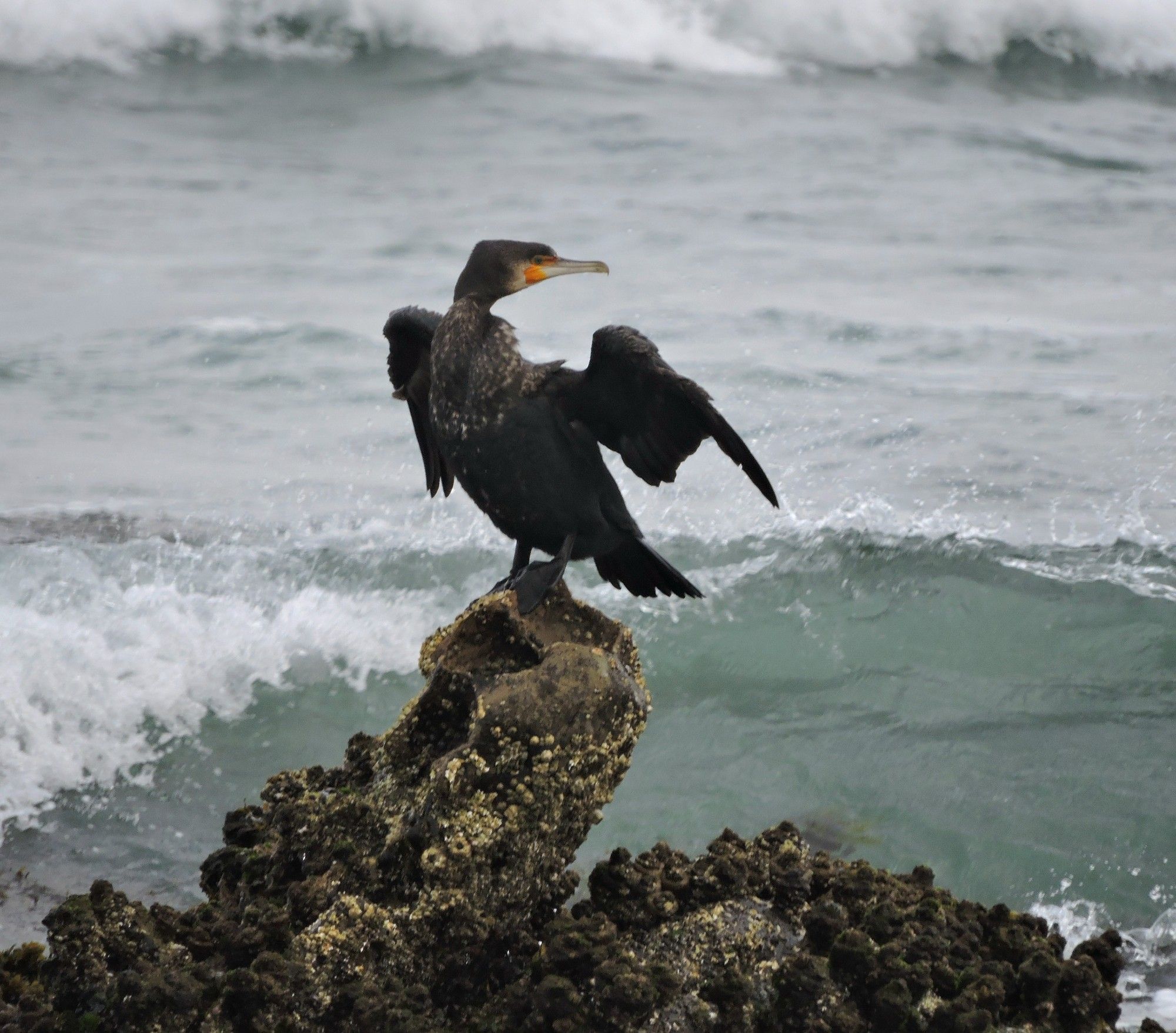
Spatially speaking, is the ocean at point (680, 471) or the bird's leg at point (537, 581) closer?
the bird's leg at point (537, 581)

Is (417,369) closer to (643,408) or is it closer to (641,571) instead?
(643,408)

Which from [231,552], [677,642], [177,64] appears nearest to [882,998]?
[677,642]

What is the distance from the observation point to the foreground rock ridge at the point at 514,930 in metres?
3.23

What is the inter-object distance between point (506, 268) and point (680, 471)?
206 inches

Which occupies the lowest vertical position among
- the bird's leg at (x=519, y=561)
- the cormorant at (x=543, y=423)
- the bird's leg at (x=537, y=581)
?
the bird's leg at (x=519, y=561)

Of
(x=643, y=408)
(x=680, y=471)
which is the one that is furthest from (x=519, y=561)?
(x=680, y=471)

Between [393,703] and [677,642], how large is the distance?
1452 mm

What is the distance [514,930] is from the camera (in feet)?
11.4

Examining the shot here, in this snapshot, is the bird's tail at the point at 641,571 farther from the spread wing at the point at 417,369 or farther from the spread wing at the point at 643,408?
the spread wing at the point at 417,369

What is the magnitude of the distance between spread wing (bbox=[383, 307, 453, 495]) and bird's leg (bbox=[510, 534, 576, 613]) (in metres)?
0.50

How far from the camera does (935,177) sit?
52.3 ft

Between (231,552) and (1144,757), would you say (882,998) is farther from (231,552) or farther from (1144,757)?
(231,552)

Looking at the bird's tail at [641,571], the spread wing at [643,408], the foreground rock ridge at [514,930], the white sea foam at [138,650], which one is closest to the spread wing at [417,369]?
the spread wing at [643,408]

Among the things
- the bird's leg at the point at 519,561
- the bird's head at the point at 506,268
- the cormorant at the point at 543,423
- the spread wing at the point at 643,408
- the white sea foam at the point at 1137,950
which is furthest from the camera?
the white sea foam at the point at 1137,950
